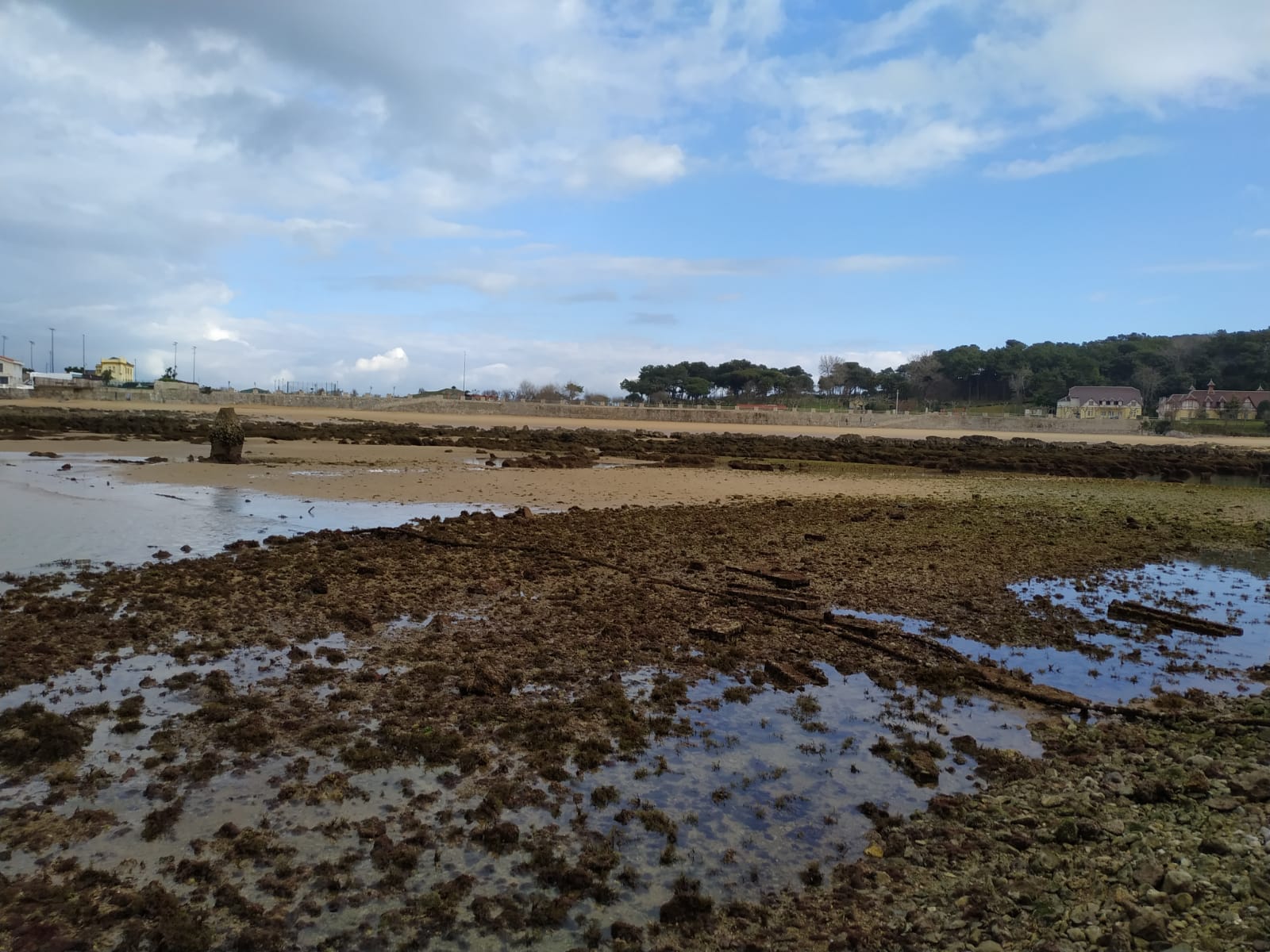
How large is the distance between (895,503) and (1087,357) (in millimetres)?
133884

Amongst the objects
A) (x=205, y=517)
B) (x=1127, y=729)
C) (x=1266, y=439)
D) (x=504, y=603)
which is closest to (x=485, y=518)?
(x=205, y=517)

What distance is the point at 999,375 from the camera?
128125 mm

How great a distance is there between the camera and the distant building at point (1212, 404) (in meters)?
91.4

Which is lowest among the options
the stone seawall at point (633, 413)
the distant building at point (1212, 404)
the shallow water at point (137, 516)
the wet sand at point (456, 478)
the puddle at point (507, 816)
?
the puddle at point (507, 816)

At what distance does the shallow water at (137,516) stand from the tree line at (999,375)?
4199 inches

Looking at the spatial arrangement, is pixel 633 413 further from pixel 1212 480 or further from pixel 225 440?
pixel 225 440

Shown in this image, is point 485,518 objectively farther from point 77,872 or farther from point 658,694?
point 77,872

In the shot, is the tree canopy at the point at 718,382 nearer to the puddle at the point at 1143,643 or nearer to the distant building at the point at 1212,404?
the distant building at the point at 1212,404

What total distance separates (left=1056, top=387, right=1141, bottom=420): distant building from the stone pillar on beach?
334ft

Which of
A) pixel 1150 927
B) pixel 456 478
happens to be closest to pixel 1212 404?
pixel 456 478

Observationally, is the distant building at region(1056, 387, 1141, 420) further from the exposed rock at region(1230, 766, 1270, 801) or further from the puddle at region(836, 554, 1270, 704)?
the exposed rock at region(1230, 766, 1270, 801)

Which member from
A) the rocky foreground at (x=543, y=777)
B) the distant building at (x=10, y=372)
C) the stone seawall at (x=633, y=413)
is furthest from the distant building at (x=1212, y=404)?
the distant building at (x=10, y=372)

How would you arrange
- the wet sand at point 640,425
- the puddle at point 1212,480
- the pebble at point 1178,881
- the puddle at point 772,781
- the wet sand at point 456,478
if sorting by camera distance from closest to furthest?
1. the pebble at point 1178,881
2. the puddle at point 772,781
3. the wet sand at point 456,478
4. the puddle at point 1212,480
5. the wet sand at point 640,425

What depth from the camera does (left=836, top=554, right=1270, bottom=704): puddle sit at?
7172 mm
